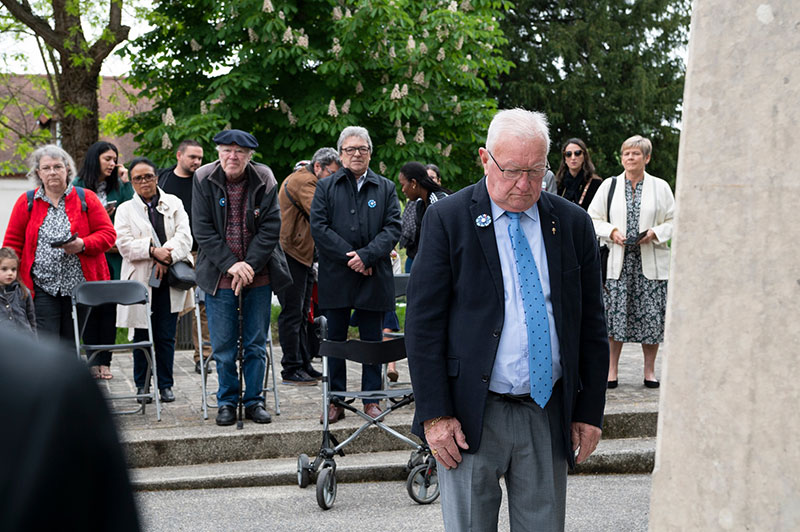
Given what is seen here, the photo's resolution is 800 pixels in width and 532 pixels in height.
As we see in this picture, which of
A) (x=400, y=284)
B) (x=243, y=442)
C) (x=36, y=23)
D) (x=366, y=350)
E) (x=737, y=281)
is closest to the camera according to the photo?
(x=737, y=281)

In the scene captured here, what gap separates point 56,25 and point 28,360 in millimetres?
17762

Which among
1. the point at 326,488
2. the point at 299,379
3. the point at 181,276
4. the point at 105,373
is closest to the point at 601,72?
the point at 299,379

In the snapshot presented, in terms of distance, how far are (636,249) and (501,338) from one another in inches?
225

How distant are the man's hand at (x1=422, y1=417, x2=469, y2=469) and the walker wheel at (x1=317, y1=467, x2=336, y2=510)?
2.90 meters

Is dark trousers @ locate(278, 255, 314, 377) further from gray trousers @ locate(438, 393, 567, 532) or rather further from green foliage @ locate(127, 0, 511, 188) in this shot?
green foliage @ locate(127, 0, 511, 188)

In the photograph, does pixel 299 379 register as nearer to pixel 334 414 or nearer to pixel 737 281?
pixel 334 414

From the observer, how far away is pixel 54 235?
8.04 metres

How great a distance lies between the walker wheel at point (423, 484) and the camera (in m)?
6.44

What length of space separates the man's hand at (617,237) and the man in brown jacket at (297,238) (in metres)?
2.60

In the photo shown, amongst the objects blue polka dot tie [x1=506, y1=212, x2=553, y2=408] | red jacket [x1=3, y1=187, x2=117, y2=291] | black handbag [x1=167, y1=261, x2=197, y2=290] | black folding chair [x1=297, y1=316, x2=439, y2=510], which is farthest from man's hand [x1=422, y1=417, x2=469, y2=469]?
black handbag [x1=167, y1=261, x2=197, y2=290]

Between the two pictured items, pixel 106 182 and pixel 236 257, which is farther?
pixel 106 182

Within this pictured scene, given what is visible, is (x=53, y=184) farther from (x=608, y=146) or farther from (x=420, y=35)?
(x=608, y=146)

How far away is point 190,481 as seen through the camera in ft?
22.5

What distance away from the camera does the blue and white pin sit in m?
3.50
